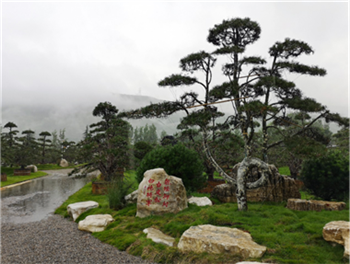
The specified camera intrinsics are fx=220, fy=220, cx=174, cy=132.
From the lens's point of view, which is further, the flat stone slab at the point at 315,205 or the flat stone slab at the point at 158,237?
the flat stone slab at the point at 315,205

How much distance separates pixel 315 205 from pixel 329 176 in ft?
5.76

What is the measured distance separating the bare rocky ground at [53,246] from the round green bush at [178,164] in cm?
364

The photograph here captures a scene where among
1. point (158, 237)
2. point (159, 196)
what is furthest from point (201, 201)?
point (158, 237)

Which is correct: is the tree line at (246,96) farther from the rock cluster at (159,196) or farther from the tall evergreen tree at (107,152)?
the tall evergreen tree at (107,152)

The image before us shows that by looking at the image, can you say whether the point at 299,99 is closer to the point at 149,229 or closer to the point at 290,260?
the point at 290,260

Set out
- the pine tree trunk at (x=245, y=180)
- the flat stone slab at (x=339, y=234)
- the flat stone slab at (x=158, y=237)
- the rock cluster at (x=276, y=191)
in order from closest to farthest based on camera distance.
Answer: the flat stone slab at (x=339, y=234)
the flat stone slab at (x=158, y=237)
the pine tree trunk at (x=245, y=180)
the rock cluster at (x=276, y=191)

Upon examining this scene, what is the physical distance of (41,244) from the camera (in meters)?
5.86

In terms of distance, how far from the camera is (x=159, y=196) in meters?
7.21

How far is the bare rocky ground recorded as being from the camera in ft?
16.2

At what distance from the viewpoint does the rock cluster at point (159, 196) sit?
7.14 metres

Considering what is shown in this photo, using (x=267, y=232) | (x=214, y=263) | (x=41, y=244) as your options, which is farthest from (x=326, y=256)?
(x=41, y=244)

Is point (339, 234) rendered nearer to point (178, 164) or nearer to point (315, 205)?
point (315, 205)

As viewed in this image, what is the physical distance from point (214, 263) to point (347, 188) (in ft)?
19.9

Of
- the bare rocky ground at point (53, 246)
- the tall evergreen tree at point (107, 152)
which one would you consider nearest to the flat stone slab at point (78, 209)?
the bare rocky ground at point (53, 246)
